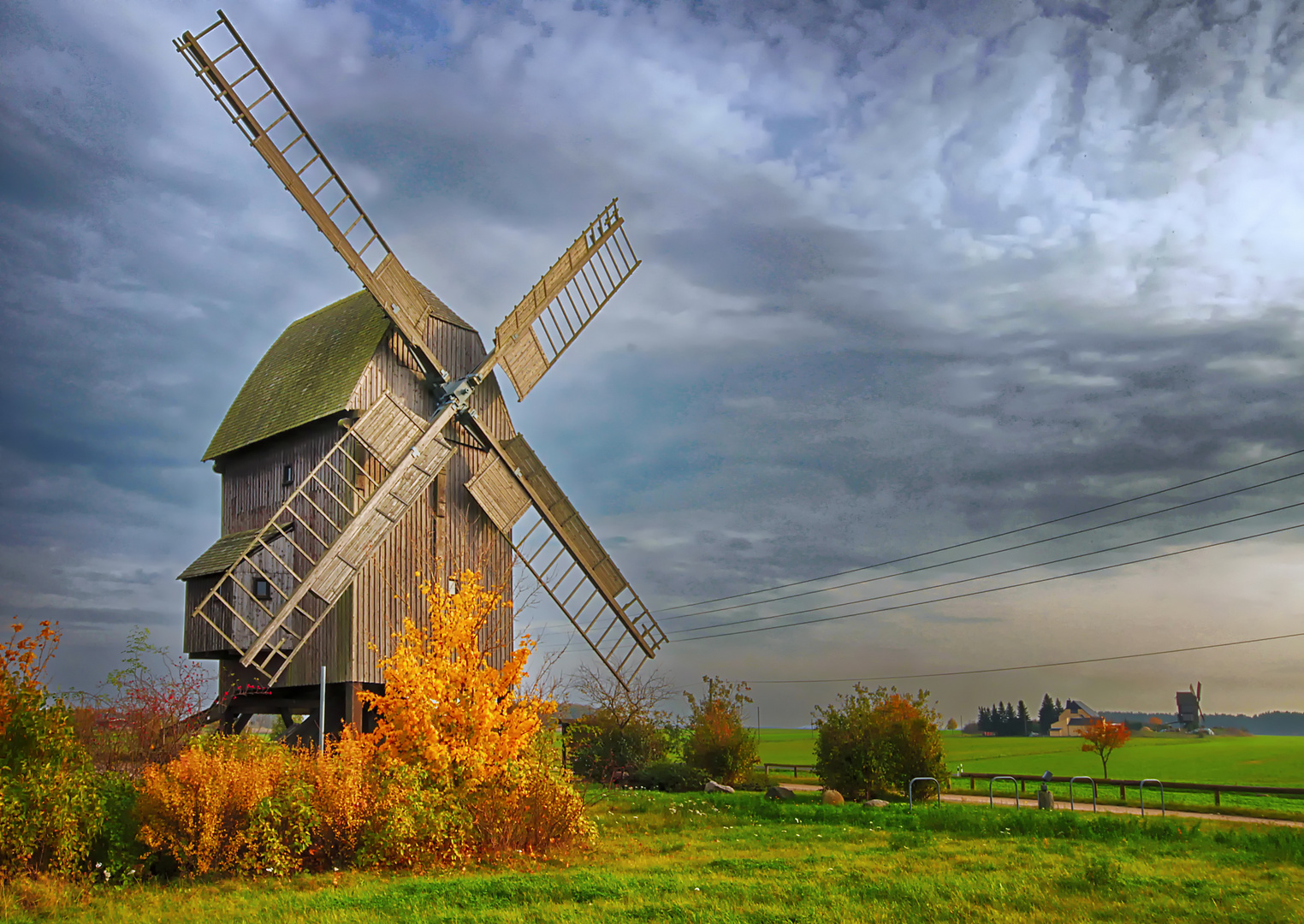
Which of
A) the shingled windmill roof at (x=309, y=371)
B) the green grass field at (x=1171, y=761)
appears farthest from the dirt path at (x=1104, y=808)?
the shingled windmill roof at (x=309, y=371)

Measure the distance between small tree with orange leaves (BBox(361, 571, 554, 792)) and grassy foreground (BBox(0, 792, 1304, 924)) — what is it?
1.59 m

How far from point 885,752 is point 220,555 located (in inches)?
662

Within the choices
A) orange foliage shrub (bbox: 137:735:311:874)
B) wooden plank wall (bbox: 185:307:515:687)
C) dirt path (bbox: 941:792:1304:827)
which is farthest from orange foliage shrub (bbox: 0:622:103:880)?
dirt path (bbox: 941:792:1304:827)

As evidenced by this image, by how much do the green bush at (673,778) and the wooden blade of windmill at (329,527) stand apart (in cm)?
1199

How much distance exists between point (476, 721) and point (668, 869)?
354 centimetres

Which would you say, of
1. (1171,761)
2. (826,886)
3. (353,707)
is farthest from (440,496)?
(1171,761)

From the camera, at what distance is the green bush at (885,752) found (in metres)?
23.6

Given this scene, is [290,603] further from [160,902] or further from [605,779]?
[605,779]

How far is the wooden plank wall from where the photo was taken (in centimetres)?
1959

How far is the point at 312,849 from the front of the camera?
477 inches

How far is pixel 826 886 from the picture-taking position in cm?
1091

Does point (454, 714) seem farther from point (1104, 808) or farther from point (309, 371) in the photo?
point (1104, 808)

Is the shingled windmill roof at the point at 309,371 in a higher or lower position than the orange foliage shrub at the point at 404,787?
higher

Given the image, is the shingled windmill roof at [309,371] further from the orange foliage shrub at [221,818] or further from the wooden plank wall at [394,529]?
the orange foliage shrub at [221,818]
